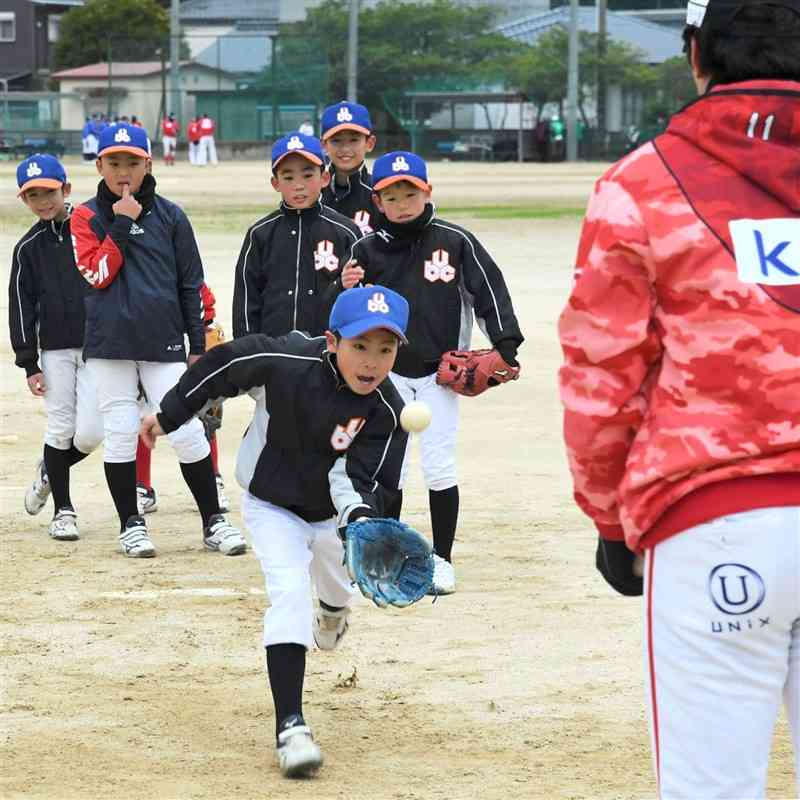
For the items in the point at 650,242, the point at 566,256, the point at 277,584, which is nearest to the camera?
the point at 650,242

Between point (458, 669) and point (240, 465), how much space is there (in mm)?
1135

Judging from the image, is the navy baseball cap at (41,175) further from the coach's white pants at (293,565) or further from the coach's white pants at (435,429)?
the coach's white pants at (293,565)

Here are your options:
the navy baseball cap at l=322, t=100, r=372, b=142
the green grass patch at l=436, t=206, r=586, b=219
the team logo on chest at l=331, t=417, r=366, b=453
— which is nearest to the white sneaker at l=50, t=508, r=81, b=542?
the navy baseball cap at l=322, t=100, r=372, b=142

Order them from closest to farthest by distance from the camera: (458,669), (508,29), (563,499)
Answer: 1. (458,669)
2. (563,499)
3. (508,29)

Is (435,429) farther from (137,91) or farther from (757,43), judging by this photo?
(137,91)

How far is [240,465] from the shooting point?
208 inches

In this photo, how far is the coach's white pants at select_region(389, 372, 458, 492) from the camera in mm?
7105

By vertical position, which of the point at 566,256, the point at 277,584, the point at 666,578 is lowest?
the point at 566,256

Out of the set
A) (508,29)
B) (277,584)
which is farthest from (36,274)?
(508,29)

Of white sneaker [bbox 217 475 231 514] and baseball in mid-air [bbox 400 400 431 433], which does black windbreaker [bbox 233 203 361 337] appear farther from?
baseball in mid-air [bbox 400 400 431 433]

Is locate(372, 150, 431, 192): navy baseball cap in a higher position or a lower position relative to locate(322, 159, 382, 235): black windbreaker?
higher

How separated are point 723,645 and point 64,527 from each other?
5.66 m

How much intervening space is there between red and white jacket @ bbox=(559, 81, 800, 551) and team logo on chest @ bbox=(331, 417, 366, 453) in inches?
85.4

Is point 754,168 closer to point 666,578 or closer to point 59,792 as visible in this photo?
point 666,578
